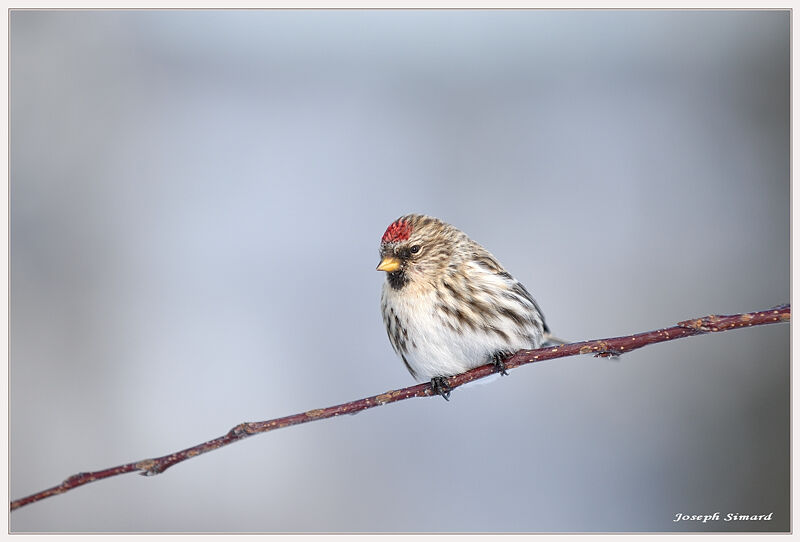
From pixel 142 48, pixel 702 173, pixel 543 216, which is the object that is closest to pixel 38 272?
pixel 142 48

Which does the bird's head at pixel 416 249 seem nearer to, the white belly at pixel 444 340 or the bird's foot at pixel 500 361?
the white belly at pixel 444 340

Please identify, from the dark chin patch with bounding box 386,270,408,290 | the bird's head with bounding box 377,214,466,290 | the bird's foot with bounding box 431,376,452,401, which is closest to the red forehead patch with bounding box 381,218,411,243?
the bird's head with bounding box 377,214,466,290

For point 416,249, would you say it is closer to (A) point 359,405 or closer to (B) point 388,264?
(B) point 388,264

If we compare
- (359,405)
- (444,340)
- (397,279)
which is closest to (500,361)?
(444,340)

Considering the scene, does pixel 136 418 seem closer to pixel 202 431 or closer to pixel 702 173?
pixel 202 431

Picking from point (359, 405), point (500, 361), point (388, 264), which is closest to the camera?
point (359, 405)

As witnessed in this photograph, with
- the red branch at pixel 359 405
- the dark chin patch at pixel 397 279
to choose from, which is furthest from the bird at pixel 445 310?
the red branch at pixel 359 405
